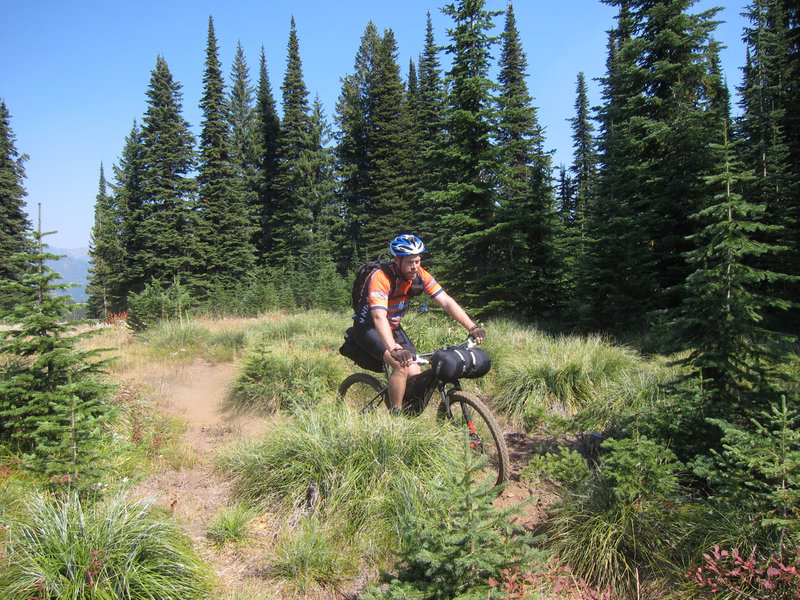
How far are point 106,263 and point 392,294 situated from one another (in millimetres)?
45062

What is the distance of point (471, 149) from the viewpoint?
47.7 feet

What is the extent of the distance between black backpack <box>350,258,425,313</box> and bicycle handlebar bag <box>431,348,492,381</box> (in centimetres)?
88

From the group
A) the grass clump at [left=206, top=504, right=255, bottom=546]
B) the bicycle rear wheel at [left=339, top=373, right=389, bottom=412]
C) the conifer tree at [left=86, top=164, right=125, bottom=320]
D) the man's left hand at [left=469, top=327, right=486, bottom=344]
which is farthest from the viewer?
the conifer tree at [left=86, top=164, right=125, bottom=320]

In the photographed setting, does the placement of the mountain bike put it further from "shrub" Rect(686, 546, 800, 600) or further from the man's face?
"shrub" Rect(686, 546, 800, 600)

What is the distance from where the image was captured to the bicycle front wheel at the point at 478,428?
12.4 feet

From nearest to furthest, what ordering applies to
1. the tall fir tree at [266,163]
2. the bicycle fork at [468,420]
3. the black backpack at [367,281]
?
the bicycle fork at [468,420] < the black backpack at [367,281] < the tall fir tree at [266,163]

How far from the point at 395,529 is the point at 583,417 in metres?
2.42

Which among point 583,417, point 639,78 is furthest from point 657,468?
point 639,78

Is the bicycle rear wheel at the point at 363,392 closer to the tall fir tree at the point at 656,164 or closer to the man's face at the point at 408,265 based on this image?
the man's face at the point at 408,265

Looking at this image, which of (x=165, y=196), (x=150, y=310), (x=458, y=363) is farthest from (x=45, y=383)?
(x=165, y=196)

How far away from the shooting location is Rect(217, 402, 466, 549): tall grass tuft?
342 centimetres

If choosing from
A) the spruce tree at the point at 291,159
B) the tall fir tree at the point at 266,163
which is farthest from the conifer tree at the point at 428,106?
the tall fir tree at the point at 266,163

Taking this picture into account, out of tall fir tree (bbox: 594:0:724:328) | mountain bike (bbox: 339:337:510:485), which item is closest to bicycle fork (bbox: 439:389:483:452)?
mountain bike (bbox: 339:337:510:485)

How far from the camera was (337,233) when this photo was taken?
40.1m
